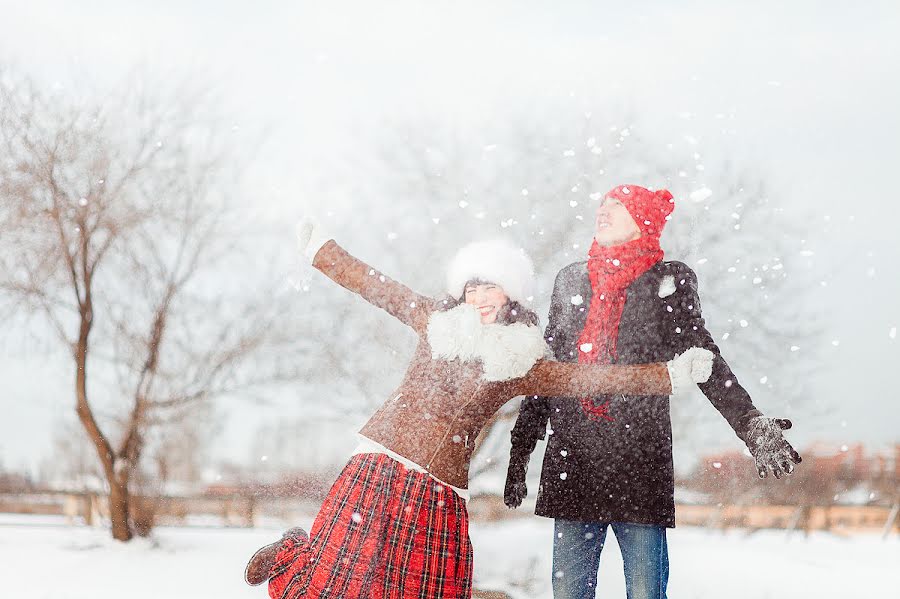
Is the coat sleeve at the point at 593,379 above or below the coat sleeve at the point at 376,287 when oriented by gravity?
below

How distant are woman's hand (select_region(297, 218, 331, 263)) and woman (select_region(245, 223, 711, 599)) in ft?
0.40

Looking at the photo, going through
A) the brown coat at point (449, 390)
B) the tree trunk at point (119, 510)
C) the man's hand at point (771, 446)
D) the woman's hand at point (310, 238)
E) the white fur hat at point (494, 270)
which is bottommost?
the tree trunk at point (119, 510)

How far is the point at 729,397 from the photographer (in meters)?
1.44

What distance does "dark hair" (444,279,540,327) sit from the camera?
1.51m

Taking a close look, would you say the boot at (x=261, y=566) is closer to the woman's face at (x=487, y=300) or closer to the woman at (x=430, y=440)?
the woman at (x=430, y=440)

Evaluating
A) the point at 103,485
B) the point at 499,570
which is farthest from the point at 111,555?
the point at 499,570

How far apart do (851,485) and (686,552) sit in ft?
2.25

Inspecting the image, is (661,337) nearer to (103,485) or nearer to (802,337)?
(802,337)

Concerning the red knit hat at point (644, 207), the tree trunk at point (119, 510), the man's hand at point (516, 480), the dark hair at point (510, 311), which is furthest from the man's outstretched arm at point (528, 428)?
the tree trunk at point (119, 510)

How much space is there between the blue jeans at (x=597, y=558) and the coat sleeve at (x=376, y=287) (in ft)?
A: 1.89

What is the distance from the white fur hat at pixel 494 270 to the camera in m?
1.53

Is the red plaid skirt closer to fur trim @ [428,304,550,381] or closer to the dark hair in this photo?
fur trim @ [428,304,550,381]

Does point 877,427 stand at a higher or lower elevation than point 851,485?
higher

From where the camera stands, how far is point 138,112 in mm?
2688
